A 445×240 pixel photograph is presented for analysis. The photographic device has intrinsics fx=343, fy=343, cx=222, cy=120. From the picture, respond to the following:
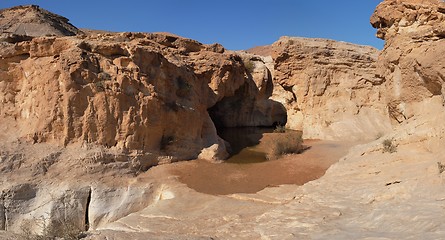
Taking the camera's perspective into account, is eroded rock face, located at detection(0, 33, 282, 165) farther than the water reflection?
No

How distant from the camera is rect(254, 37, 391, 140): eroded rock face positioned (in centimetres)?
1613

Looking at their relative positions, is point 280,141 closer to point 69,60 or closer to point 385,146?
point 385,146

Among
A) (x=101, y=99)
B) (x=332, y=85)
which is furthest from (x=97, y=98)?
(x=332, y=85)

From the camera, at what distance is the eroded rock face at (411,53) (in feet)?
24.8

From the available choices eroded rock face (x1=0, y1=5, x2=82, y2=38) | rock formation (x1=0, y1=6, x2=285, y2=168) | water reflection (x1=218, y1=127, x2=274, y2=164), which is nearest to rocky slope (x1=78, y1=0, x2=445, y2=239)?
rock formation (x1=0, y1=6, x2=285, y2=168)

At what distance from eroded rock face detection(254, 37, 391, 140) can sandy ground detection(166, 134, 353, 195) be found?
4243 mm

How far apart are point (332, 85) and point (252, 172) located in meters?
9.36

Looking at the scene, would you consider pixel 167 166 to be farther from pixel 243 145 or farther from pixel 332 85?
pixel 332 85

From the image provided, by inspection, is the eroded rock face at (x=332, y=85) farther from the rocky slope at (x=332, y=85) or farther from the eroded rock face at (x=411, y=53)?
the eroded rock face at (x=411, y=53)

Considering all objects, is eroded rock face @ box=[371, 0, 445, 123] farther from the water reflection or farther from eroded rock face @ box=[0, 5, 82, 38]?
eroded rock face @ box=[0, 5, 82, 38]

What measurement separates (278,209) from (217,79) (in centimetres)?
1171

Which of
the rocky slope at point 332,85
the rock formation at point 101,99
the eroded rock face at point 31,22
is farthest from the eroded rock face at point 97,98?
the eroded rock face at point 31,22

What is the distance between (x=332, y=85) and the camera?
17.5 meters

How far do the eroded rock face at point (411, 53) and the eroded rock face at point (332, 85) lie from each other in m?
6.45
